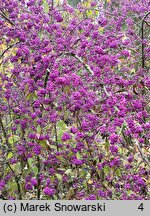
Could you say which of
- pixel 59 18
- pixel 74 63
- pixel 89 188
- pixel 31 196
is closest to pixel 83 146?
pixel 89 188

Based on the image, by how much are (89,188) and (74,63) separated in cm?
88

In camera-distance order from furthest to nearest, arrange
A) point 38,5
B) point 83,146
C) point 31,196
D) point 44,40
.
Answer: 1. point 31,196
2. point 38,5
3. point 44,40
4. point 83,146

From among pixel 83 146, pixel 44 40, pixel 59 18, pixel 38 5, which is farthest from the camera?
pixel 38 5

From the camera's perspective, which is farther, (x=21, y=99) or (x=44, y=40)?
(x=21, y=99)

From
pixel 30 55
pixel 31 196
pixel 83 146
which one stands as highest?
pixel 30 55

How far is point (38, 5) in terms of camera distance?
139 inches

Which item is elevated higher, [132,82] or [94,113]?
[132,82]

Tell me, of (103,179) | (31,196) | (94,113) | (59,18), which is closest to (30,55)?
(59,18)

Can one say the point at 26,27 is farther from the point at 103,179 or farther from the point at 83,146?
the point at 103,179

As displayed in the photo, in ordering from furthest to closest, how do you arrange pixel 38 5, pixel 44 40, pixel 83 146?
pixel 38 5 < pixel 44 40 < pixel 83 146

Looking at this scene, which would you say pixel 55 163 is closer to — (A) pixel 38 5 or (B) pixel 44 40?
(B) pixel 44 40

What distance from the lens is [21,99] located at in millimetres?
3244

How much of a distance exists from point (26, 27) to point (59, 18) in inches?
10.2

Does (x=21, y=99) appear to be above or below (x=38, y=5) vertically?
below
